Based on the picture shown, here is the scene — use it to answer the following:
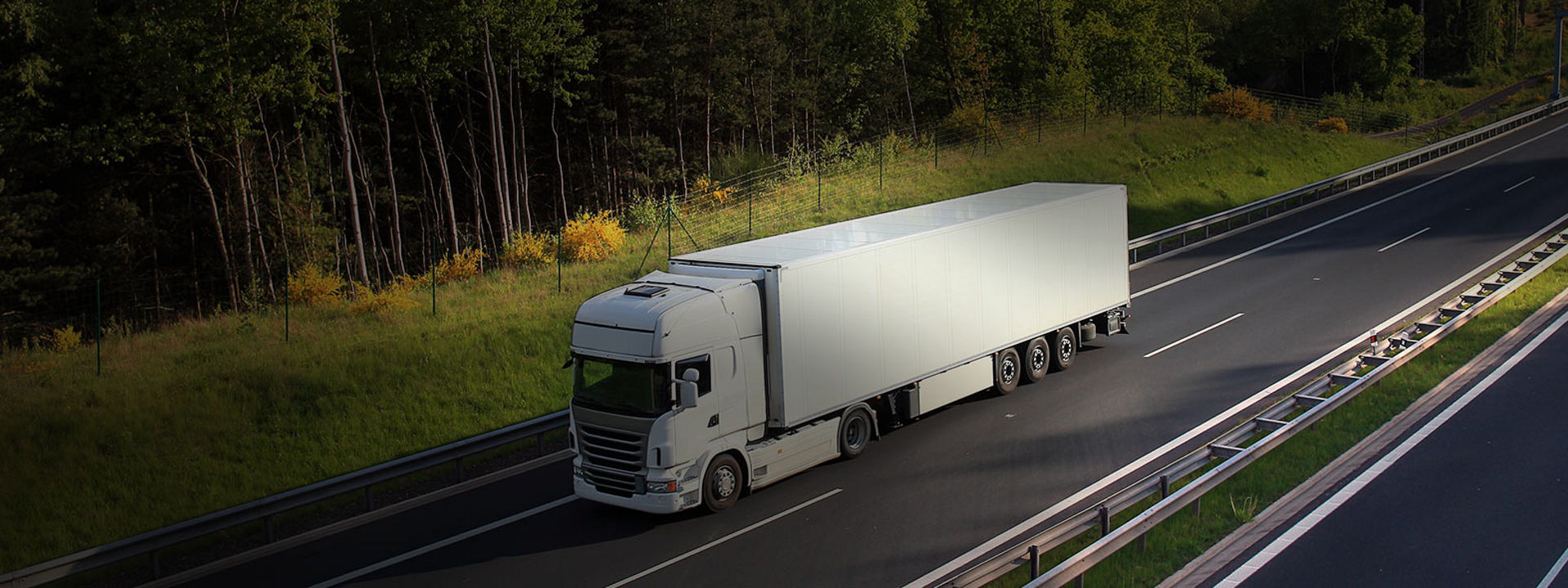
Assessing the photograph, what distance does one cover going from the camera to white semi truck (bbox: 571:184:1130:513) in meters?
14.7

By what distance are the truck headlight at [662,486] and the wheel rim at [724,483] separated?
76cm

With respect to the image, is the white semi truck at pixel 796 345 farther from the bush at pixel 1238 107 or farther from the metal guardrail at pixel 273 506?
the bush at pixel 1238 107

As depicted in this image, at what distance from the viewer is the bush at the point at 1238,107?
50938 mm

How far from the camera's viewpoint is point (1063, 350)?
2136cm

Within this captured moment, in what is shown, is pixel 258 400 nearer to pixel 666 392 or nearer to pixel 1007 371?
pixel 666 392

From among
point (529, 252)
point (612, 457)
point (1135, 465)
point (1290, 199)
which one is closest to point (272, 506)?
point (612, 457)

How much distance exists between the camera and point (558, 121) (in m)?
64.2

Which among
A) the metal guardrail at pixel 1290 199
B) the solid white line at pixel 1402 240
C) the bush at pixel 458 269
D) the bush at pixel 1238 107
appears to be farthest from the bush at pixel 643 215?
the bush at pixel 1238 107

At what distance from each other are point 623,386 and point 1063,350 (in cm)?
965

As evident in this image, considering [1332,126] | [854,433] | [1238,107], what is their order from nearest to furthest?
[854,433] < [1238,107] < [1332,126]

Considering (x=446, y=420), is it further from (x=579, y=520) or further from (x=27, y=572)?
(x=27, y=572)

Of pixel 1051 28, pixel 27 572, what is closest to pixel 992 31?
pixel 1051 28

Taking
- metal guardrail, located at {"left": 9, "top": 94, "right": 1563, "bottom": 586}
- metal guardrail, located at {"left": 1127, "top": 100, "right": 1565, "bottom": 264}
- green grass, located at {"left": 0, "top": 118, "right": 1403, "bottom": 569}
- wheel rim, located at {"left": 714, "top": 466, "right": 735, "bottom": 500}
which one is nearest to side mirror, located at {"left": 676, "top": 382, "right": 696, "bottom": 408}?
wheel rim, located at {"left": 714, "top": 466, "right": 735, "bottom": 500}

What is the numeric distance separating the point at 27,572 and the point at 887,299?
1106cm
